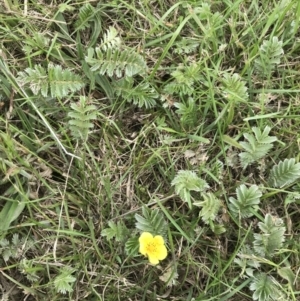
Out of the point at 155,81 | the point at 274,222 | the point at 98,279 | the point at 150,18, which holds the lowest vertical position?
the point at 98,279

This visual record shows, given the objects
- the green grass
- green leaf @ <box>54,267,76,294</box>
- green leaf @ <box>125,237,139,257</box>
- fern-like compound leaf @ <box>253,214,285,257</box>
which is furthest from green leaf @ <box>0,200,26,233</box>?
fern-like compound leaf @ <box>253,214,285,257</box>

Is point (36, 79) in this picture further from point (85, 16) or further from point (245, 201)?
point (245, 201)

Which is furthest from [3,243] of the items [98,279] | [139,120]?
[139,120]

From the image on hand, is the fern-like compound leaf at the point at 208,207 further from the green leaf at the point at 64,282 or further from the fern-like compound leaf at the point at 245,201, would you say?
the green leaf at the point at 64,282

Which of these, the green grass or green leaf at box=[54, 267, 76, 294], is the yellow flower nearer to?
the green grass

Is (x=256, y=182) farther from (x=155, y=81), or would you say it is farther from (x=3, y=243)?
(x=3, y=243)
